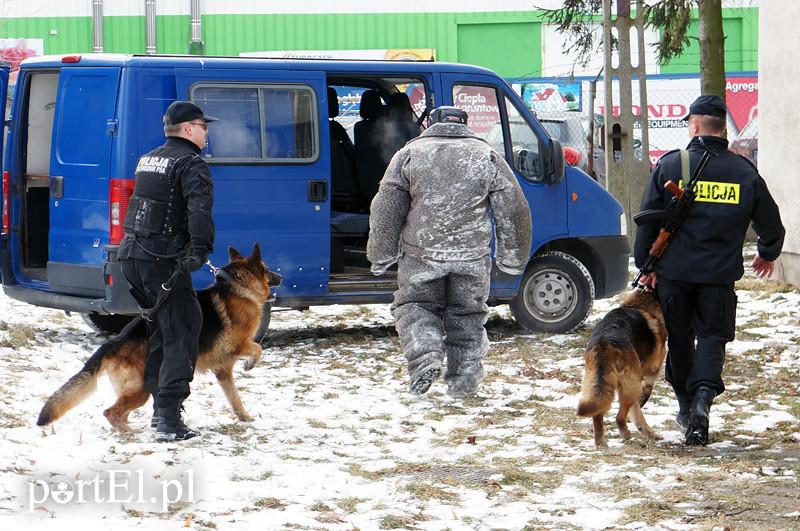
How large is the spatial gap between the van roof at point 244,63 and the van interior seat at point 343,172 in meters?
0.84

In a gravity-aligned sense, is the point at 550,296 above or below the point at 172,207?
below

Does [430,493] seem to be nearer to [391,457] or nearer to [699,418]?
[391,457]

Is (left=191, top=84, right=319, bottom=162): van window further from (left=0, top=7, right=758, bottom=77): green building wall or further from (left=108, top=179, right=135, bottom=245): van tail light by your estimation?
(left=0, top=7, right=758, bottom=77): green building wall

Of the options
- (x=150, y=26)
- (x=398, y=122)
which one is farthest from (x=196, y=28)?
(x=398, y=122)

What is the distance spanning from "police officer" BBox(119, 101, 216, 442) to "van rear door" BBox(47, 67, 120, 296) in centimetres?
235

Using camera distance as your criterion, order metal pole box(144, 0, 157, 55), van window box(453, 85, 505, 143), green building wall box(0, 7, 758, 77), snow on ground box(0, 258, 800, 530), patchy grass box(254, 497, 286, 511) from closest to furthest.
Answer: snow on ground box(0, 258, 800, 530) < patchy grass box(254, 497, 286, 511) < van window box(453, 85, 505, 143) < green building wall box(0, 7, 758, 77) < metal pole box(144, 0, 157, 55)

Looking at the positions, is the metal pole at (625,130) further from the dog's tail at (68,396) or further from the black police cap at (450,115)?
the dog's tail at (68,396)

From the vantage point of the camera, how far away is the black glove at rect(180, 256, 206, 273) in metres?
6.02

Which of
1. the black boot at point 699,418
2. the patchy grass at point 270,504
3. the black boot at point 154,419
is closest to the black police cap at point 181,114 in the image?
the black boot at point 154,419

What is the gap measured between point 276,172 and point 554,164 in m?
2.31

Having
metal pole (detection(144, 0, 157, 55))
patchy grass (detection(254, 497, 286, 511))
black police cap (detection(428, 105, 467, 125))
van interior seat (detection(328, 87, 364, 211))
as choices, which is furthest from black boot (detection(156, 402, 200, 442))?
metal pole (detection(144, 0, 157, 55))

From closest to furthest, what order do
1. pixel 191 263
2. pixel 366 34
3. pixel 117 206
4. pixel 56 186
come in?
1. pixel 191 263
2. pixel 117 206
3. pixel 56 186
4. pixel 366 34

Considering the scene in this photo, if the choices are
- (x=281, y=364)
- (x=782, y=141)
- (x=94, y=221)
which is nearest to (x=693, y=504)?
(x=281, y=364)

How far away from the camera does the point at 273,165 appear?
29.2 feet
